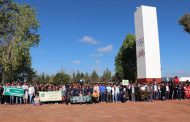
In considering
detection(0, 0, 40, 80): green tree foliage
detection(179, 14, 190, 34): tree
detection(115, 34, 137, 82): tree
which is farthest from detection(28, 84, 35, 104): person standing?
detection(115, 34, 137, 82): tree

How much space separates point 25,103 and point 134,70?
38.5 m

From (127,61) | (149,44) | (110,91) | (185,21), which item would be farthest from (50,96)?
(127,61)

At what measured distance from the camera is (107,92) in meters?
28.2

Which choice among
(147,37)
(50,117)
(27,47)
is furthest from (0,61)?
(50,117)

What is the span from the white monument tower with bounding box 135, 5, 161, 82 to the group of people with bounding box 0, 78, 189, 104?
22.1ft

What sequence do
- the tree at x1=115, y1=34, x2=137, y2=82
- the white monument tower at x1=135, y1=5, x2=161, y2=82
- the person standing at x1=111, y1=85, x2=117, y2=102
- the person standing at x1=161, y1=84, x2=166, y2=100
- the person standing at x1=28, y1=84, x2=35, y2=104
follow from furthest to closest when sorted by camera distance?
the tree at x1=115, y1=34, x2=137, y2=82
the white monument tower at x1=135, y1=5, x2=161, y2=82
the person standing at x1=161, y1=84, x2=166, y2=100
the person standing at x1=111, y1=85, x2=117, y2=102
the person standing at x1=28, y1=84, x2=35, y2=104

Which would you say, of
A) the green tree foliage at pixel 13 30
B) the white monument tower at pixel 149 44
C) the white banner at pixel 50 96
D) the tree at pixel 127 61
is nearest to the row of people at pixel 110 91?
the white banner at pixel 50 96

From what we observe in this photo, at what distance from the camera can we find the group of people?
89.5ft

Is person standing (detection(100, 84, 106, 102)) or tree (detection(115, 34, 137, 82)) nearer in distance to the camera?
person standing (detection(100, 84, 106, 102))

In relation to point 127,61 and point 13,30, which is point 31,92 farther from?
point 127,61

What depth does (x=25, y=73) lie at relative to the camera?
205 ft

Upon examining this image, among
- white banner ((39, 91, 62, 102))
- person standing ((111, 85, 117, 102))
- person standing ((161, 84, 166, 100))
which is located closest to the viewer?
white banner ((39, 91, 62, 102))

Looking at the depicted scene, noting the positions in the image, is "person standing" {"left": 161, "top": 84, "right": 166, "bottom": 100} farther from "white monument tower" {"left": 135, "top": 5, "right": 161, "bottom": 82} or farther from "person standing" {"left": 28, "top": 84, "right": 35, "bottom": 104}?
"person standing" {"left": 28, "top": 84, "right": 35, "bottom": 104}

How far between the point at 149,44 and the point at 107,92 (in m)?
11.3
